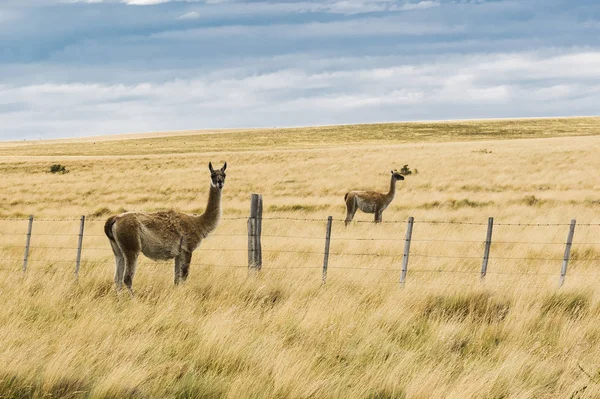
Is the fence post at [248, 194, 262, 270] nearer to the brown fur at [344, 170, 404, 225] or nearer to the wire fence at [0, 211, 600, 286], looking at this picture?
the wire fence at [0, 211, 600, 286]

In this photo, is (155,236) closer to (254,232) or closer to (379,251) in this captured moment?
(254,232)

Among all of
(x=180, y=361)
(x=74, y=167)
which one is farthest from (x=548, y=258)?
(x=74, y=167)

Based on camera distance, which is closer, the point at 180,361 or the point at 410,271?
the point at 180,361

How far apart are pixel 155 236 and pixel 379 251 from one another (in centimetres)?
643

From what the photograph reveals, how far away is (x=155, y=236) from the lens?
8430mm

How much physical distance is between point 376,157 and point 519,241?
3343 cm

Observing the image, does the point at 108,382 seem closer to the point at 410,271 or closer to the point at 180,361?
the point at 180,361

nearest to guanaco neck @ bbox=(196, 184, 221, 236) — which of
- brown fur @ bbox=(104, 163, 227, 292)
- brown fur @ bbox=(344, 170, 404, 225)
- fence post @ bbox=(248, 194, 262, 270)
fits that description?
brown fur @ bbox=(104, 163, 227, 292)

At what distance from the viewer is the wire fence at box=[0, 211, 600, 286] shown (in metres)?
10.2

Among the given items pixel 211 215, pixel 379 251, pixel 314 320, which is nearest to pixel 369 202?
pixel 379 251

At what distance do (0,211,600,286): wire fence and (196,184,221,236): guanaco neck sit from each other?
0.68 m

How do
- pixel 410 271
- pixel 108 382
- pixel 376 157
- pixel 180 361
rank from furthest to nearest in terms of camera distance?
pixel 376 157, pixel 410 271, pixel 180 361, pixel 108 382

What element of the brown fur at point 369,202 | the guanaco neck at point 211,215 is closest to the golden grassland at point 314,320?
the brown fur at point 369,202

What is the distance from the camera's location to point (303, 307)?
7867mm
